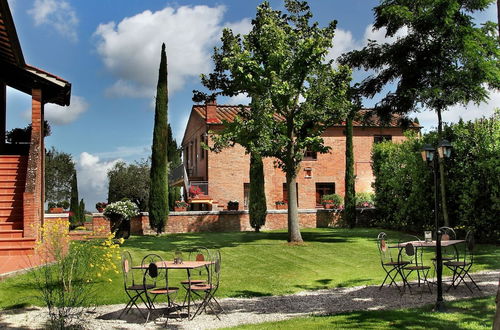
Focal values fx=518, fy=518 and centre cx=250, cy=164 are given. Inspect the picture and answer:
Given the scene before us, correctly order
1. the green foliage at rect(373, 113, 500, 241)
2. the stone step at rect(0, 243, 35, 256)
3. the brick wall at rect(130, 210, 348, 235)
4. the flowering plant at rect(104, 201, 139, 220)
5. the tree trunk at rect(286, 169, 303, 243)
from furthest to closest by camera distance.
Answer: the brick wall at rect(130, 210, 348, 235)
the flowering plant at rect(104, 201, 139, 220)
the tree trunk at rect(286, 169, 303, 243)
the green foliage at rect(373, 113, 500, 241)
the stone step at rect(0, 243, 35, 256)

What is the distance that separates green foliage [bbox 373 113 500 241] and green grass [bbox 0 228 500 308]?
48.9 inches

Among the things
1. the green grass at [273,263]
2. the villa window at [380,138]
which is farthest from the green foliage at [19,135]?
the villa window at [380,138]

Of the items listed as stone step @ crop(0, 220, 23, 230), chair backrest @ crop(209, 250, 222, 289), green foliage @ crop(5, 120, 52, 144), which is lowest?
chair backrest @ crop(209, 250, 222, 289)

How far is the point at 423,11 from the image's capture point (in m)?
20.6

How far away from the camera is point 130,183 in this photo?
130ft

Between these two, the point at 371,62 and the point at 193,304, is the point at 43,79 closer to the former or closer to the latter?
the point at 193,304

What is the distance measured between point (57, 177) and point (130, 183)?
6.94 metres

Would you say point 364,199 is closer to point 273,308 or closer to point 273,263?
point 273,263

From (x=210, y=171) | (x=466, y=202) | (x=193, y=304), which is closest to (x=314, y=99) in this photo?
(x=466, y=202)

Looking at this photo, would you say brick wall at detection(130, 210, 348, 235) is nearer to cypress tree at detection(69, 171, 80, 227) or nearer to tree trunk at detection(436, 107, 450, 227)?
cypress tree at detection(69, 171, 80, 227)

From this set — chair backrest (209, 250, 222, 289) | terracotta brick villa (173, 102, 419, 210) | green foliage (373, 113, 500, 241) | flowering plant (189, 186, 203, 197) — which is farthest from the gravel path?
terracotta brick villa (173, 102, 419, 210)

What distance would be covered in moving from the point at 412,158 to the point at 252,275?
39.1 ft

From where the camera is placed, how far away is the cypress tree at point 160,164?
23594 mm

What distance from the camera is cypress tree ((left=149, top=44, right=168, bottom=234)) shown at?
77.4ft
